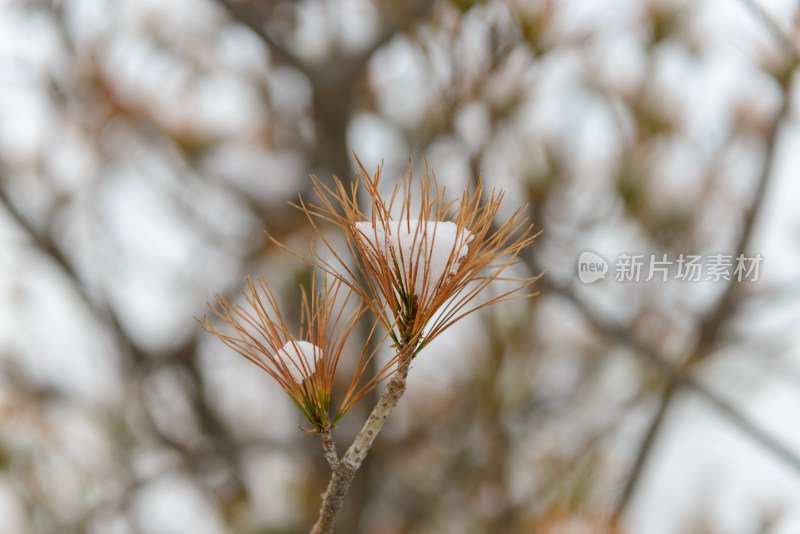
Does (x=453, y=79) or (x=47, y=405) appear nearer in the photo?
(x=453, y=79)

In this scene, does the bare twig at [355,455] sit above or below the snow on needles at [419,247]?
below

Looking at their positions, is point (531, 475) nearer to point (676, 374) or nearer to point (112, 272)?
point (676, 374)

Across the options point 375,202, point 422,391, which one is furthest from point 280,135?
point 375,202

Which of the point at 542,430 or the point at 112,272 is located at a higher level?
the point at 112,272

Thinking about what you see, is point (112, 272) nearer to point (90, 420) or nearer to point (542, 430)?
point (90, 420)

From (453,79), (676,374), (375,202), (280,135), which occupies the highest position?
(280,135)

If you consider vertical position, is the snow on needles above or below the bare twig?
above

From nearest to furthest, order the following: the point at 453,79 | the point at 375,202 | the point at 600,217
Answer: the point at 375,202 → the point at 453,79 → the point at 600,217

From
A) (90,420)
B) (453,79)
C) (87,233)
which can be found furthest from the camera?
(87,233)

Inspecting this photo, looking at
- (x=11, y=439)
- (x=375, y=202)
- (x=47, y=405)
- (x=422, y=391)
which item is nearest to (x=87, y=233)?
(x=47, y=405)
